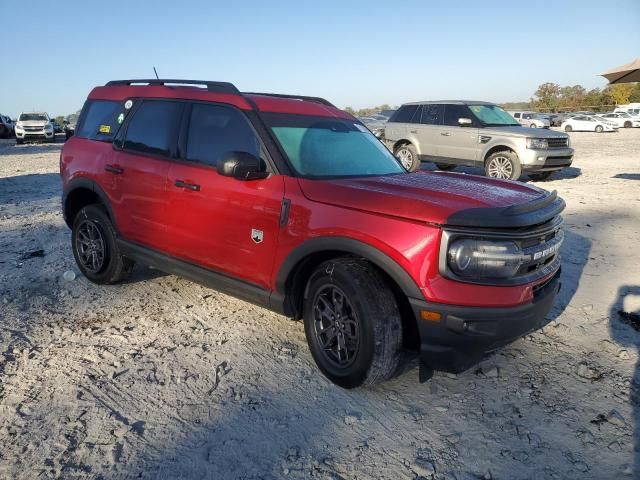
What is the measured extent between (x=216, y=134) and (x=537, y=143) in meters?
8.90

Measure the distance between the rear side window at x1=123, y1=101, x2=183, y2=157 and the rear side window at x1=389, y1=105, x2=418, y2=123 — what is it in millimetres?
9308

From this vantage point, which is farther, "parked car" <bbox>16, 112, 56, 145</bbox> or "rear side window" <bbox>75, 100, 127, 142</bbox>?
"parked car" <bbox>16, 112, 56, 145</bbox>

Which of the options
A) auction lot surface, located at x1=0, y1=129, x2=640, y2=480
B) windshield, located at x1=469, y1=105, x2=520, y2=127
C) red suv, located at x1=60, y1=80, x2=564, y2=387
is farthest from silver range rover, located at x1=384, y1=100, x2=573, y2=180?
red suv, located at x1=60, y1=80, x2=564, y2=387

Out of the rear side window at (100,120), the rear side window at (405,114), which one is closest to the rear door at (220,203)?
the rear side window at (100,120)

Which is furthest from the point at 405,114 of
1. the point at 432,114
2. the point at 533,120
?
the point at 533,120

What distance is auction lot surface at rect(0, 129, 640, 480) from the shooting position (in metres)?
2.54

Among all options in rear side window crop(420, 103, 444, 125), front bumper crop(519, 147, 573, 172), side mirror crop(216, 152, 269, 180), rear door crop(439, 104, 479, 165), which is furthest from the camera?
rear side window crop(420, 103, 444, 125)

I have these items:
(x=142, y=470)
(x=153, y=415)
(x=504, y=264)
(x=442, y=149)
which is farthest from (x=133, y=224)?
(x=442, y=149)

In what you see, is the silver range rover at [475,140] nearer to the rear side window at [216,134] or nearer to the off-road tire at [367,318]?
the rear side window at [216,134]

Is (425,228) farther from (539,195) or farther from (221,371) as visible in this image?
(221,371)

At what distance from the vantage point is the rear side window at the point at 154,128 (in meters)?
4.15

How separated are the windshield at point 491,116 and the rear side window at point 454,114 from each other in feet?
0.54

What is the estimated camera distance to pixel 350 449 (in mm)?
2646

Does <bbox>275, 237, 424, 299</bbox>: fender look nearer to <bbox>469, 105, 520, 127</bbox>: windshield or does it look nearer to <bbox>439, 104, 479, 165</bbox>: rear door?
<bbox>439, 104, 479, 165</bbox>: rear door
